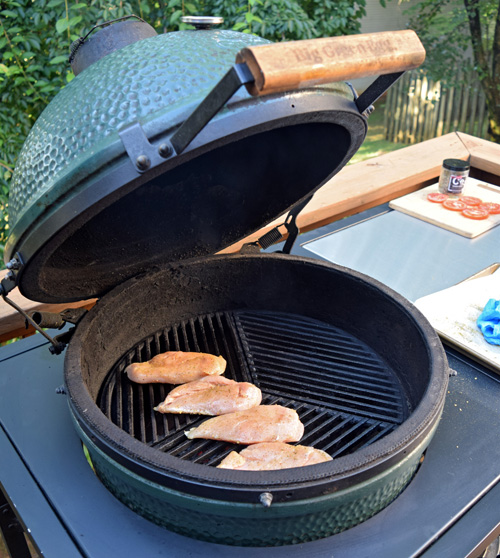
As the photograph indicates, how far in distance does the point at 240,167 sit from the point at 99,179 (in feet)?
2.56

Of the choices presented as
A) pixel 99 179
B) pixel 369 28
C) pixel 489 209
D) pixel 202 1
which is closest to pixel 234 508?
pixel 99 179

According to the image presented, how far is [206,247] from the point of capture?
A: 1996 millimetres

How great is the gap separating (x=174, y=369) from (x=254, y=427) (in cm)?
39

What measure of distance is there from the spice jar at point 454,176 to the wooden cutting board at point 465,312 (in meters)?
0.75

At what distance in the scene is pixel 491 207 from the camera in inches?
114

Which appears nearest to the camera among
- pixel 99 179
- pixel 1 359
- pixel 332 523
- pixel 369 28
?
pixel 99 179

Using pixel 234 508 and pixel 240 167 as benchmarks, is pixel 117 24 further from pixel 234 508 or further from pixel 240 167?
pixel 234 508

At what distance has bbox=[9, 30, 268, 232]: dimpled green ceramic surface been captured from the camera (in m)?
1.08

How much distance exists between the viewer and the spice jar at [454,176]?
2.90 meters

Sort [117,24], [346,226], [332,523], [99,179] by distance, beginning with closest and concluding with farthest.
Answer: [99,179], [332,523], [117,24], [346,226]

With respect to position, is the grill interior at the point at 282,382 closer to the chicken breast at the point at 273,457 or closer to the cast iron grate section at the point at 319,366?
the cast iron grate section at the point at 319,366

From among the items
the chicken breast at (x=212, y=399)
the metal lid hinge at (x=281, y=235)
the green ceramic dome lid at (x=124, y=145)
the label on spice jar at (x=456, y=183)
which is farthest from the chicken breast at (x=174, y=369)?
the label on spice jar at (x=456, y=183)

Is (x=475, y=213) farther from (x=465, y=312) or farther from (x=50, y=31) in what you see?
(x=50, y=31)

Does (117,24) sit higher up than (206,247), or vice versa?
(117,24)
